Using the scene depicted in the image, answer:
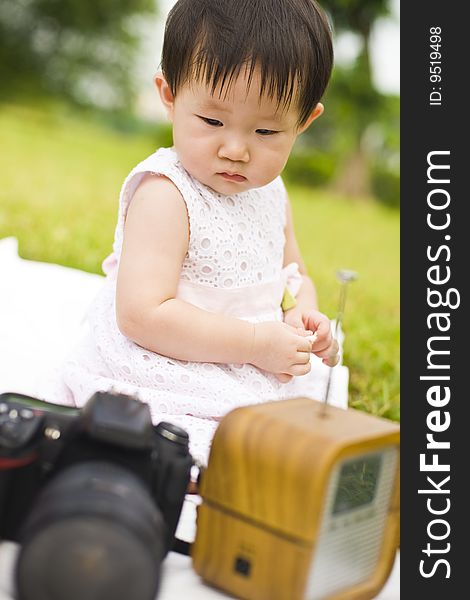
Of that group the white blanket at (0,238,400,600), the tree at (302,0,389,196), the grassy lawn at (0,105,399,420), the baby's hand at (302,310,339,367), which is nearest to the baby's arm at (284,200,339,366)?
the baby's hand at (302,310,339,367)

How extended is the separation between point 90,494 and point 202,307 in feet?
1.88

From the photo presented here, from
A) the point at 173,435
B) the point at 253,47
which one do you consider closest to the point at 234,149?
the point at 253,47

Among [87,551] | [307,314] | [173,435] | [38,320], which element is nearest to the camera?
[87,551]

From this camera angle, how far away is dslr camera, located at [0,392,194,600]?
86 centimetres

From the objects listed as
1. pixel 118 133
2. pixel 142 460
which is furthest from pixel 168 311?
pixel 118 133

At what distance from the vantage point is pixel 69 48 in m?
7.46

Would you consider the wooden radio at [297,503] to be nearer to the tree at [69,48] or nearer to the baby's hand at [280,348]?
the baby's hand at [280,348]

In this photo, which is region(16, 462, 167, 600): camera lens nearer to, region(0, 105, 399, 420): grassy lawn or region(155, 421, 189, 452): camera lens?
region(155, 421, 189, 452): camera lens

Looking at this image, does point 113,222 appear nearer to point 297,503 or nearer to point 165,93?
point 165,93

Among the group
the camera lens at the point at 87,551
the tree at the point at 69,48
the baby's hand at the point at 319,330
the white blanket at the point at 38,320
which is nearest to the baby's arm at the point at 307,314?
the baby's hand at the point at 319,330

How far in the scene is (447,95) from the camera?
1.70 m

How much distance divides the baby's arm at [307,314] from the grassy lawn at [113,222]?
41 cm

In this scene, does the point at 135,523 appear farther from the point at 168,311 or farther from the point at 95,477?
the point at 168,311

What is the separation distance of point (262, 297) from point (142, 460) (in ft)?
1.86
